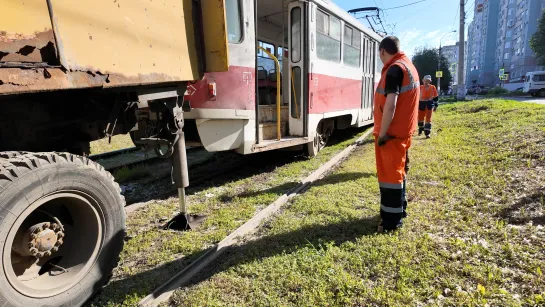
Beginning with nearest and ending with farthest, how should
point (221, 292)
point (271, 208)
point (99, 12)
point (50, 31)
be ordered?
point (50, 31) → point (99, 12) → point (221, 292) → point (271, 208)

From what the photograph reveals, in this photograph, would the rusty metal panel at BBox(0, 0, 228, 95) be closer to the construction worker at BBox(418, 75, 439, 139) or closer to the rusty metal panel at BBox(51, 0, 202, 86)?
the rusty metal panel at BBox(51, 0, 202, 86)

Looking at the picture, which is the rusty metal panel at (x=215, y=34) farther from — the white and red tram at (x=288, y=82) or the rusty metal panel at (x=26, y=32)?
the rusty metal panel at (x=26, y=32)

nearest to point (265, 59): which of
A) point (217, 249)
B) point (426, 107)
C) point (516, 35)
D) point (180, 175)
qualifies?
point (426, 107)

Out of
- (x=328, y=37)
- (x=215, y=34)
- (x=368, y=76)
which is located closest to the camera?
(x=215, y=34)

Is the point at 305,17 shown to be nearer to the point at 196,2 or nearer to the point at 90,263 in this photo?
the point at 196,2

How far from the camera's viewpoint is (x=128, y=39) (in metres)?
2.41

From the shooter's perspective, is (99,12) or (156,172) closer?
(99,12)

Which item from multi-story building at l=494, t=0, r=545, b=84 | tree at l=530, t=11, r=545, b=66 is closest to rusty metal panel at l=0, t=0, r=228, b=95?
tree at l=530, t=11, r=545, b=66

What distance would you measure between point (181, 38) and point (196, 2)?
17.6 inches

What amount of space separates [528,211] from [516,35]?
76.3 m

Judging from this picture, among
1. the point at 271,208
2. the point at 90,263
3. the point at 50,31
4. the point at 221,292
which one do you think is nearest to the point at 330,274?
the point at 221,292

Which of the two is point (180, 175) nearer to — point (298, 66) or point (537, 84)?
point (298, 66)

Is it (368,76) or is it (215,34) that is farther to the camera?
(368,76)

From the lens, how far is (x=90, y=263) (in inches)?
93.8
